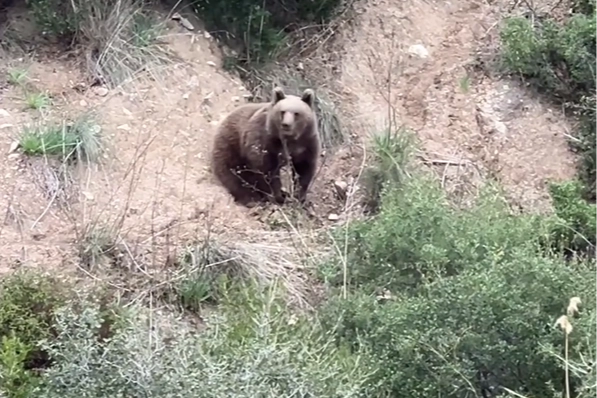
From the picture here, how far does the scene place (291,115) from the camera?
865 centimetres

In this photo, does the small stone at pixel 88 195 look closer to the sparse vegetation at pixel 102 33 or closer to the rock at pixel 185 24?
the sparse vegetation at pixel 102 33

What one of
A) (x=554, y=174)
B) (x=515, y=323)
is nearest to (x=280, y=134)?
(x=554, y=174)

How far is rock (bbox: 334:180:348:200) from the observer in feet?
30.6

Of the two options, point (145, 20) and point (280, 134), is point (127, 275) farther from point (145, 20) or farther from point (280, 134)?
point (145, 20)

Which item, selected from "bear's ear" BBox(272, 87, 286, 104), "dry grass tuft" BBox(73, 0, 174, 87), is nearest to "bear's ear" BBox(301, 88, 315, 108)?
"bear's ear" BBox(272, 87, 286, 104)

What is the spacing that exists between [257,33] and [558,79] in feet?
8.20

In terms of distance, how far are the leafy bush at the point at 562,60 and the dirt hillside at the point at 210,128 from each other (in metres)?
0.16

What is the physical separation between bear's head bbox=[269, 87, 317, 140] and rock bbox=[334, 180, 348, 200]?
65cm

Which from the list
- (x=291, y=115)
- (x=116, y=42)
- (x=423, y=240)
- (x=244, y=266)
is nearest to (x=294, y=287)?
(x=244, y=266)

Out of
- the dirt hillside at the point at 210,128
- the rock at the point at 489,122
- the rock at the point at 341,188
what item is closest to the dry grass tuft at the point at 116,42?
the dirt hillside at the point at 210,128

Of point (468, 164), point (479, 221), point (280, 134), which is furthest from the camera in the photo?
point (468, 164)

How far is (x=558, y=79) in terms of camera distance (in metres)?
10.1

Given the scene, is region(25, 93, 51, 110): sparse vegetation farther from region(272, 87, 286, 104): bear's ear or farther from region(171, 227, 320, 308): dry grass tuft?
region(171, 227, 320, 308): dry grass tuft

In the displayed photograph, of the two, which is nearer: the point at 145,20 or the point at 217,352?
the point at 217,352
